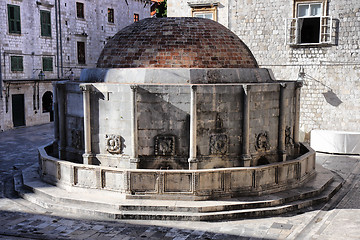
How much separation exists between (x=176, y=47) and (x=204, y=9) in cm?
1081

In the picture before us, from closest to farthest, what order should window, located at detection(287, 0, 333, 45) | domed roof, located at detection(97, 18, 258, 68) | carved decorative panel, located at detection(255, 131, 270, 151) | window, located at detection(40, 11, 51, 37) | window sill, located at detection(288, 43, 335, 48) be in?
1. carved decorative panel, located at detection(255, 131, 270, 151)
2. domed roof, located at detection(97, 18, 258, 68)
3. window, located at detection(287, 0, 333, 45)
4. window sill, located at detection(288, 43, 335, 48)
5. window, located at detection(40, 11, 51, 37)

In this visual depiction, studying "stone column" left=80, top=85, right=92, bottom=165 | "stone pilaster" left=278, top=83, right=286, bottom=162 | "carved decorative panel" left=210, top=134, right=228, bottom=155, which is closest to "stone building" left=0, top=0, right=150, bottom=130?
"stone column" left=80, top=85, right=92, bottom=165

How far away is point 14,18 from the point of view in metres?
26.5

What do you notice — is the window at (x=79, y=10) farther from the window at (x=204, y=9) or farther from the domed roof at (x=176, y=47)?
the domed roof at (x=176, y=47)

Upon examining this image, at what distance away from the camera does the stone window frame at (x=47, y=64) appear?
2948 centimetres

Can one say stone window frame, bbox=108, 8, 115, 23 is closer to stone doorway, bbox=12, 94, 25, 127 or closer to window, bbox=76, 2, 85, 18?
window, bbox=76, 2, 85, 18

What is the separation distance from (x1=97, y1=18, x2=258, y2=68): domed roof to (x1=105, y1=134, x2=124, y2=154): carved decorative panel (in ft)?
7.74

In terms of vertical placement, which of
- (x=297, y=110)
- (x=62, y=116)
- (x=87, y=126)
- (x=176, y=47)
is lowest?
(x=87, y=126)

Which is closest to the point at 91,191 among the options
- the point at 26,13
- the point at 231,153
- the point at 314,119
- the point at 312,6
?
the point at 231,153

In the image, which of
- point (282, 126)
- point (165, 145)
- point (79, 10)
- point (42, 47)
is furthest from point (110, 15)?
point (165, 145)

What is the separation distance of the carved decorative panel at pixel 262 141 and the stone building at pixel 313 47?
8923 millimetres

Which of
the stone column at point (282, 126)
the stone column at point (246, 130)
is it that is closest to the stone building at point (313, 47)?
the stone column at point (282, 126)

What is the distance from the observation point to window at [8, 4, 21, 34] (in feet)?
85.9

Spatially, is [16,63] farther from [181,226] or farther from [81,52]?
[181,226]
